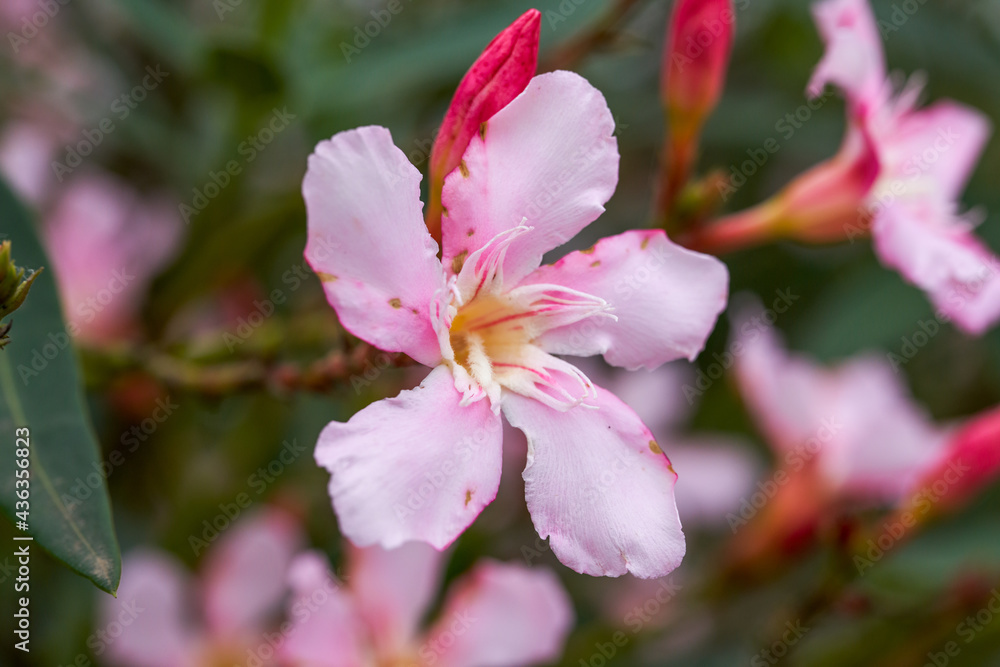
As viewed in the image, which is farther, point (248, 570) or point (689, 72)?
point (248, 570)

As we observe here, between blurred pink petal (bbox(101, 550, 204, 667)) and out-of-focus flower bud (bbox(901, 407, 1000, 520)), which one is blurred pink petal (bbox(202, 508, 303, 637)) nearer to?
blurred pink petal (bbox(101, 550, 204, 667))

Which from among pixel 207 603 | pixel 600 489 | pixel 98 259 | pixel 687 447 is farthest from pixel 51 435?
pixel 687 447

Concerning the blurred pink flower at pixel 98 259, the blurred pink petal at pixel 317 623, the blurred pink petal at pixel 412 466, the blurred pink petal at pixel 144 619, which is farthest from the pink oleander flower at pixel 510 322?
the blurred pink flower at pixel 98 259

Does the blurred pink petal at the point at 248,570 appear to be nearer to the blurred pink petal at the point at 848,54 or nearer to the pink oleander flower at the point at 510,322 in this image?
the pink oleander flower at the point at 510,322

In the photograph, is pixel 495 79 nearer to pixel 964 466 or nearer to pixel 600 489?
pixel 600 489

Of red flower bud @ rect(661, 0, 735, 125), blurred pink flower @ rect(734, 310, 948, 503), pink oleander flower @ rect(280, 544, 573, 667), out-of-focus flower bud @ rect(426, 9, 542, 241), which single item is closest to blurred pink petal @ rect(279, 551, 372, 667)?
pink oleander flower @ rect(280, 544, 573, 667)

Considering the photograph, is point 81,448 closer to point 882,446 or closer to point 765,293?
point 882,446

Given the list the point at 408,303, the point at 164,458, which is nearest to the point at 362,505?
the point at 408,303
